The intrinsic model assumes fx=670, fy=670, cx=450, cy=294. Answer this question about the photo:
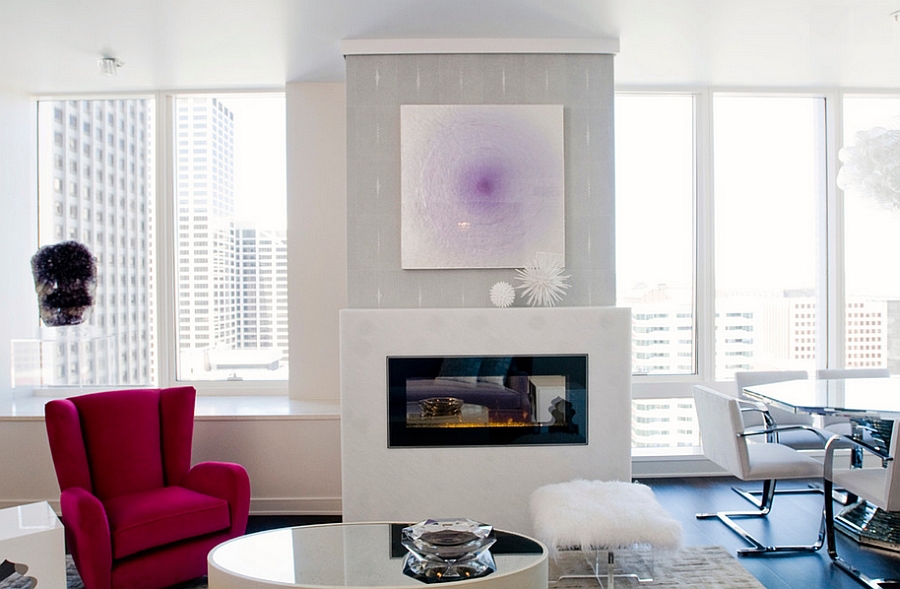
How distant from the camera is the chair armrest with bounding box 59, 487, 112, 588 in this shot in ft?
9.18

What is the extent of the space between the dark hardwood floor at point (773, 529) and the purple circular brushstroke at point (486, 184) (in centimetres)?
181

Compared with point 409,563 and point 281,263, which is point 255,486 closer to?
point 281,263

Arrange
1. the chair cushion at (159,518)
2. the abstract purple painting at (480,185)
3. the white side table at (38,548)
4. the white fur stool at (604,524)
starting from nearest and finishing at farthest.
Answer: the white side table at (38,548) < the white fur stool at (604,524) < the chair cushion at (159,518) < the abstract purple painting at (480,185)

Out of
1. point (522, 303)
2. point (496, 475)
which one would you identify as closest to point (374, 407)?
point (496, 475)

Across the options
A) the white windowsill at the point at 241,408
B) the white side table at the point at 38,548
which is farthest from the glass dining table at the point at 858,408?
the white side table at the point at 38,548

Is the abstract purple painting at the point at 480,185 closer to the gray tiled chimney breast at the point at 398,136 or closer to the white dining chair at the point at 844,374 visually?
the gray tiled chimney breast at the point at 398,136

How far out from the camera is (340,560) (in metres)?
2.38

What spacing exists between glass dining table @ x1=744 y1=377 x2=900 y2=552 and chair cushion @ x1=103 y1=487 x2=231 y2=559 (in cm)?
281

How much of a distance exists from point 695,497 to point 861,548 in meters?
1.00

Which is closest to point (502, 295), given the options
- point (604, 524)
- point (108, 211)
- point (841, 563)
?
point (604, 524)

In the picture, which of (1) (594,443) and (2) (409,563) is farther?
(1) (594,443)

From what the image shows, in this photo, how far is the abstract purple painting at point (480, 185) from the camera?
3.69 m

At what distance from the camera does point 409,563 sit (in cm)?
233

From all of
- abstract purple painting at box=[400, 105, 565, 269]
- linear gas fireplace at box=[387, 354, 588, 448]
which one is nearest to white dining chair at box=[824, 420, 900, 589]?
linear gas fireplace at box=[387, 354, 588, 448]
